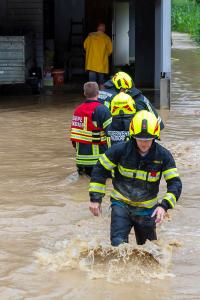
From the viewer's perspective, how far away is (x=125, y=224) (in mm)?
6266

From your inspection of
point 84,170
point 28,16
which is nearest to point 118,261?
point 84,170

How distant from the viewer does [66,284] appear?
622 cm

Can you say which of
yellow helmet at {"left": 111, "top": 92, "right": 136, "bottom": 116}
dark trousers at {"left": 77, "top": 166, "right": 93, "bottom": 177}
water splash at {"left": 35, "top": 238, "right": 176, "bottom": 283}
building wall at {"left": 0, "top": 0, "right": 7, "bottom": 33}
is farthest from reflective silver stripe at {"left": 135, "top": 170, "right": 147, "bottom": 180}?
building wall at {"left": 0, "top": 0, "right": 7, "bottom": 33}

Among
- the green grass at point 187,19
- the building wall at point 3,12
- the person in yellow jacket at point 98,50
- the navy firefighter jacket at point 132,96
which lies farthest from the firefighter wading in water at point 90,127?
the green grass at point 187,19

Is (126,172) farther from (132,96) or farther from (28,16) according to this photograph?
(28,16)

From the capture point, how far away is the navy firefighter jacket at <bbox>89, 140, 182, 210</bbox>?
609 cm

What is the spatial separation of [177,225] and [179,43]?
35.3m

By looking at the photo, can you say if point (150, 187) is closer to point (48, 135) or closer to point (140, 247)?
point (140, 247)

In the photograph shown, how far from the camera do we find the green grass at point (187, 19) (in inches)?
1960

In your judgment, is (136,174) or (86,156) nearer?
(136,174)

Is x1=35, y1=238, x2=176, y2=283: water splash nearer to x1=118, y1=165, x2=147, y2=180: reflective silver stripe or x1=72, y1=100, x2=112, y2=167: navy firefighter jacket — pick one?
x1=118, y1=165, x2=147, y2=180: reflective silver stripe

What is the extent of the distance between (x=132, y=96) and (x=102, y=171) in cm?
314

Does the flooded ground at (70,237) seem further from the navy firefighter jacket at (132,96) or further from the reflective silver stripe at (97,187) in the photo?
the navy firefighter jacket at (132,96)

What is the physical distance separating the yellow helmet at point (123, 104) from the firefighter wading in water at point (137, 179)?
2.23 metres
